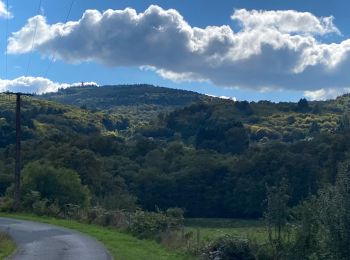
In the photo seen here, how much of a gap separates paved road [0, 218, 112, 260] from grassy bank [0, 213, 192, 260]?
0.57 m

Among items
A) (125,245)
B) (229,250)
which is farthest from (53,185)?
(229,250)

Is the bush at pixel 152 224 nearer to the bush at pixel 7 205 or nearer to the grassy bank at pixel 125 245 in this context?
the grassy bank at pixel 125 245

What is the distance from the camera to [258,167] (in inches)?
3863

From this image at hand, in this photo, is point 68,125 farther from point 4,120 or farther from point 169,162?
point 169,162

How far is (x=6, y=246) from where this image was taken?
27.3 meters

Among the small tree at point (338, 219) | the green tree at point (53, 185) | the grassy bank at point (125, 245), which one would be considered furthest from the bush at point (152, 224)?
the green tree at point (53, 185)

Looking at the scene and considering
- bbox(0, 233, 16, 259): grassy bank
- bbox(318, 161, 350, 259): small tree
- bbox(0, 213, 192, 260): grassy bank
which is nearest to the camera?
bbox(318, 161, 350, 259): small tree

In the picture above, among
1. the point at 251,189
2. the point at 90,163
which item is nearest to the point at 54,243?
the point at 90,163

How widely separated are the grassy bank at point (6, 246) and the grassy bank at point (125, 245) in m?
4.04

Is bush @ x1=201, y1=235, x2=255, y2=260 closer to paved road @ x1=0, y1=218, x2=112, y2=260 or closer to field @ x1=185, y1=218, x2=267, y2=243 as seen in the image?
field @ x1=185, y1=218, x2=267, y2=243

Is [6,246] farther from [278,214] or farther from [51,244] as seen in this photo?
[278,214]

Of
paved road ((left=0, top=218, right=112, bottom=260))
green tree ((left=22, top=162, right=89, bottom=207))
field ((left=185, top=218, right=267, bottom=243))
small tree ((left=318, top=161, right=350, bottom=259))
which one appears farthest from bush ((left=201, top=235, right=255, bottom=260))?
green tree ((left=22, top=162, right=89, bottom=207))

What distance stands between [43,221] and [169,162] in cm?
6197

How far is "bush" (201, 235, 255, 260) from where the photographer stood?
25.8m
